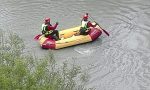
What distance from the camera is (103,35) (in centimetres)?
1366

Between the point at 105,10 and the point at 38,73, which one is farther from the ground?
the point at 38,73

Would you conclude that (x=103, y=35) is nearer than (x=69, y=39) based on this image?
No

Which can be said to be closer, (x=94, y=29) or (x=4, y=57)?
(x=4, y=57)

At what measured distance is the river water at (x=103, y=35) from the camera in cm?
1095

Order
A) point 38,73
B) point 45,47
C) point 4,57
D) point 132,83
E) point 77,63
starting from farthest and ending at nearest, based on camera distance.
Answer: point 45,47, point 77,63, point 132,83, point 4,57, point 38,73

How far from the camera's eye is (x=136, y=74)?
11.0 metres

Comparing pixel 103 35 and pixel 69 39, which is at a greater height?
pixel 69 39

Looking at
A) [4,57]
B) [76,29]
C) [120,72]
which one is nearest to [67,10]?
[76,29]

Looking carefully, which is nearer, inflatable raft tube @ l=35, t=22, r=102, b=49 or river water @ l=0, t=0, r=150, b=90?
river water @ l=0, t=0, r=150, b=90

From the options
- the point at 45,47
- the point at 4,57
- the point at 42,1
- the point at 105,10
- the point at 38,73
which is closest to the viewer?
the point at 38,73

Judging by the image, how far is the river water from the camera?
11.0 meters

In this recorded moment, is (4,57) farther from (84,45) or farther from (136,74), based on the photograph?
(84,45)

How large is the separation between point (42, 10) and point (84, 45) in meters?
4.33

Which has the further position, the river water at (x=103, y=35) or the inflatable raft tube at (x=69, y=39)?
the inflatable raft tube at (x=69, y=39)
